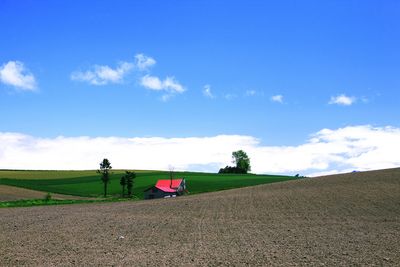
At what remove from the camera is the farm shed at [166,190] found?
95.6m

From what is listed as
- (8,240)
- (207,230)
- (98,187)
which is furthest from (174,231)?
(98,187)

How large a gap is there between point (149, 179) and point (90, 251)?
109 metres

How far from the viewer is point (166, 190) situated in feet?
315

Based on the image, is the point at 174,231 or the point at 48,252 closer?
the point at 48,252

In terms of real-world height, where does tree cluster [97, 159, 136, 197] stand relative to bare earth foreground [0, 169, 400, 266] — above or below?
above

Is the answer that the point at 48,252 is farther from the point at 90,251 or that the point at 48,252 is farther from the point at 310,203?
the point at 310,203

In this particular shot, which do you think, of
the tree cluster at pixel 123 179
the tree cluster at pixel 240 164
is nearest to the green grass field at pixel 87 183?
the tree cluster at pixel 123 179

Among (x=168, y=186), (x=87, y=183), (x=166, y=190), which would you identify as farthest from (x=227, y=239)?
(x=87, y=183)

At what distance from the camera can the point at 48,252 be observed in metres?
19.5

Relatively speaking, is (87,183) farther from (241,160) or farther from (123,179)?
(241,160)

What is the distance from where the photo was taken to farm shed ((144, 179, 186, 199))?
95.6m

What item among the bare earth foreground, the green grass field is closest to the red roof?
the green grass field

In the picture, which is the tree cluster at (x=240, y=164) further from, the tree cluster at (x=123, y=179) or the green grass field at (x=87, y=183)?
the tree cluster at (x=123, y=179)

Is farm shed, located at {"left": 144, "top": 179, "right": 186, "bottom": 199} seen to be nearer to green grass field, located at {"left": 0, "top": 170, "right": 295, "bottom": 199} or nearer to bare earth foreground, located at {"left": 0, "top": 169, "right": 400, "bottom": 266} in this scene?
green grass field, located at {"left": 0, "top": 170, "right": 295, "bottom": 199}
